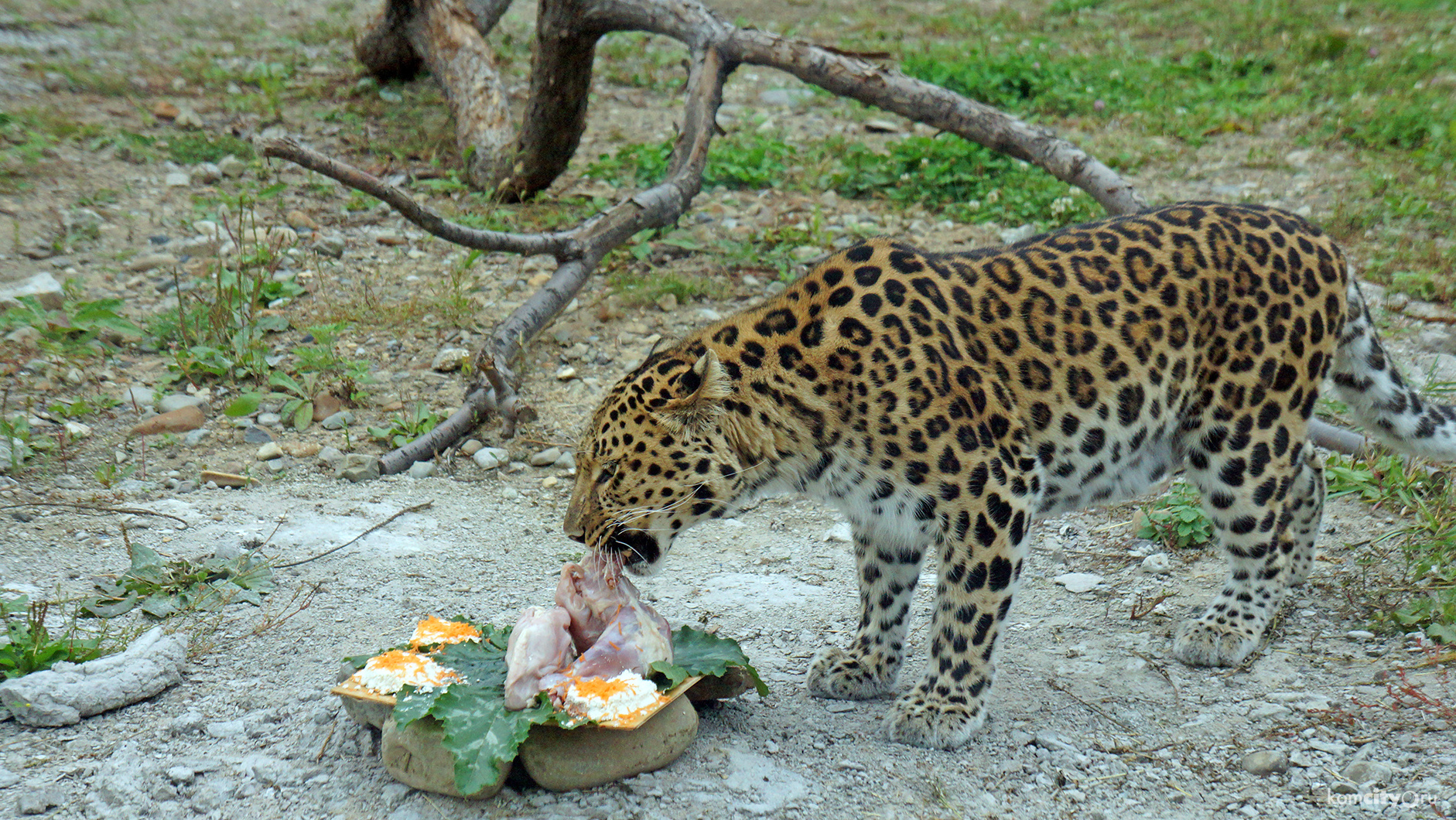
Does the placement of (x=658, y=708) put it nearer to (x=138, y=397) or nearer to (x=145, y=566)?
(x=145, y=566)

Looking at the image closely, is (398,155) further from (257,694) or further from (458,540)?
(257,694)

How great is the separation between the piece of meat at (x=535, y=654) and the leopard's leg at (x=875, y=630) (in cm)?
127

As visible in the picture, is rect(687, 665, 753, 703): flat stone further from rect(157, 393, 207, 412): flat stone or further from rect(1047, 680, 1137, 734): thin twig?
rect(157, 393, 207, 412): flat stone

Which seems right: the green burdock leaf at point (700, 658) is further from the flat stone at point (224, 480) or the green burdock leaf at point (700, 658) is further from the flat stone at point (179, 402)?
the flat stone at point (179, 402)

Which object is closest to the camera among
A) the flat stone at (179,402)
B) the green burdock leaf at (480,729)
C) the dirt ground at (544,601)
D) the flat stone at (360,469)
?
the green burdock leaf at (480,729)

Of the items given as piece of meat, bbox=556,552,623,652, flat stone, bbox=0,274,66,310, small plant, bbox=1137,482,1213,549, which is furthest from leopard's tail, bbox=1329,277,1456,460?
flat stone, bbox=0,274,66,310

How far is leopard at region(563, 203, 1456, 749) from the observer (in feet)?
14.9

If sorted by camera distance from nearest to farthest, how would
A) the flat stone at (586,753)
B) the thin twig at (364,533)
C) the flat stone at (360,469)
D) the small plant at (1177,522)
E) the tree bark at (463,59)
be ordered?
the flat stone at (586,753)
the thin twig at (364,533)
the small plant at (1177,522)
the flat stone at (360,469)
the tree bark at (463,59)

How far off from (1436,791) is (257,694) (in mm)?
4413

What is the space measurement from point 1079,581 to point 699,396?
263 cm

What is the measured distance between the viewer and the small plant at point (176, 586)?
526 centimetres

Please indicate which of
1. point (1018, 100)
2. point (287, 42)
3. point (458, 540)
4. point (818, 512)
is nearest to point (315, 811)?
point (458, 540)

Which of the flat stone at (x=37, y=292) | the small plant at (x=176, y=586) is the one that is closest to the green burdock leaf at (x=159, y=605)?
the small plant at (x=176, y=586)

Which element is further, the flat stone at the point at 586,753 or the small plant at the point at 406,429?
the small plant at the point at 406,429
